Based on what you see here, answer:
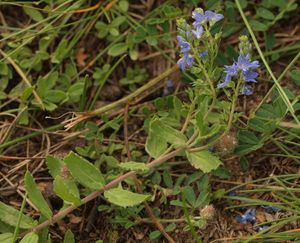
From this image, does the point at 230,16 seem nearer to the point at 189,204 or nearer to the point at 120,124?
the point at 120,124

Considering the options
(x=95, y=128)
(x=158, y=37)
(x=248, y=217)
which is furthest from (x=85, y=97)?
(x=248, y=217)

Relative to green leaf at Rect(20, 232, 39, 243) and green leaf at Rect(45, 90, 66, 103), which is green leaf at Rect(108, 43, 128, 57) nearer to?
green leaf at Rect(45, 90, 66, 103)

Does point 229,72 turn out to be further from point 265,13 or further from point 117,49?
point 117,49

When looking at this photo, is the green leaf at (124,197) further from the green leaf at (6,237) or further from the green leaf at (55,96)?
the green leaf at (55,96)

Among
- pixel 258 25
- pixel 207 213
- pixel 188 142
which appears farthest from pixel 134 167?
pixel 258 25

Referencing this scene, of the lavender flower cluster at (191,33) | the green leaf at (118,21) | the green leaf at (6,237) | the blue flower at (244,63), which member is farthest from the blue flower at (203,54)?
the green leaf at (6,237)

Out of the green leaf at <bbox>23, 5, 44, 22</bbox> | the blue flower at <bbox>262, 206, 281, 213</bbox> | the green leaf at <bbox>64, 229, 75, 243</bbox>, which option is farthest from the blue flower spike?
the green leaf at <bbox>23, 5, 44, 22</bbox>
